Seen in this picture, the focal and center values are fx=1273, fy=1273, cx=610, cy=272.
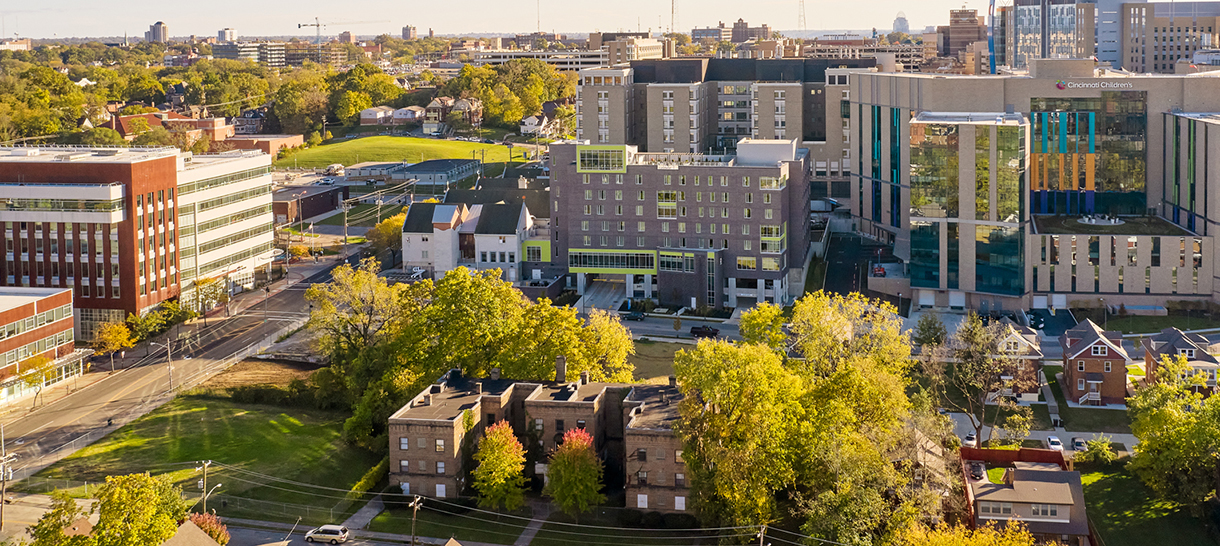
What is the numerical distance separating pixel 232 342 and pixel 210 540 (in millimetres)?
42914

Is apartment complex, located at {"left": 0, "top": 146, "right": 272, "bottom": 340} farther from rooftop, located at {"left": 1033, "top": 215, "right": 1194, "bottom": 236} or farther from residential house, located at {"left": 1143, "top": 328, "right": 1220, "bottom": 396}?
residential house, located at {"left": 1143, "top": 328, "right": 1220, "bottom": 396}

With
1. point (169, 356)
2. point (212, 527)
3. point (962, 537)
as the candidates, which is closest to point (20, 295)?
point (169, 356)

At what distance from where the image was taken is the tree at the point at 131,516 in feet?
171

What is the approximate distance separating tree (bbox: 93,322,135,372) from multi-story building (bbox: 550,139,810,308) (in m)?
37.5

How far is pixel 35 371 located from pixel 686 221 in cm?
5178

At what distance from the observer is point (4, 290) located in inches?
3561

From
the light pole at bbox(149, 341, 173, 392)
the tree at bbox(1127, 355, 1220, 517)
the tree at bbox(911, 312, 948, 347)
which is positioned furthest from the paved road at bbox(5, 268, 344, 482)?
the tree at bbox(1127, 355, 1220, 517)

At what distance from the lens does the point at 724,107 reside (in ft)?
561

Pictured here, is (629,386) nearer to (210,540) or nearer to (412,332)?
(412,332)

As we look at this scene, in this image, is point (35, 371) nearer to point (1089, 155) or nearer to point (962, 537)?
point (962, 537)

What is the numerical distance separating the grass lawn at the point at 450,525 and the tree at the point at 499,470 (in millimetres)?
893

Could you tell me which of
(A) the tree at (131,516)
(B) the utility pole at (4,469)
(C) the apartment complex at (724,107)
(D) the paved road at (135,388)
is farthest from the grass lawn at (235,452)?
(C) the apartment complex at (724,107)

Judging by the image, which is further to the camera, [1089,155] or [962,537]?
[1089,155]

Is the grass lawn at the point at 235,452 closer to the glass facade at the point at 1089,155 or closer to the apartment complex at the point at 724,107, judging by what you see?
the glass facade at the point at 1089,155
